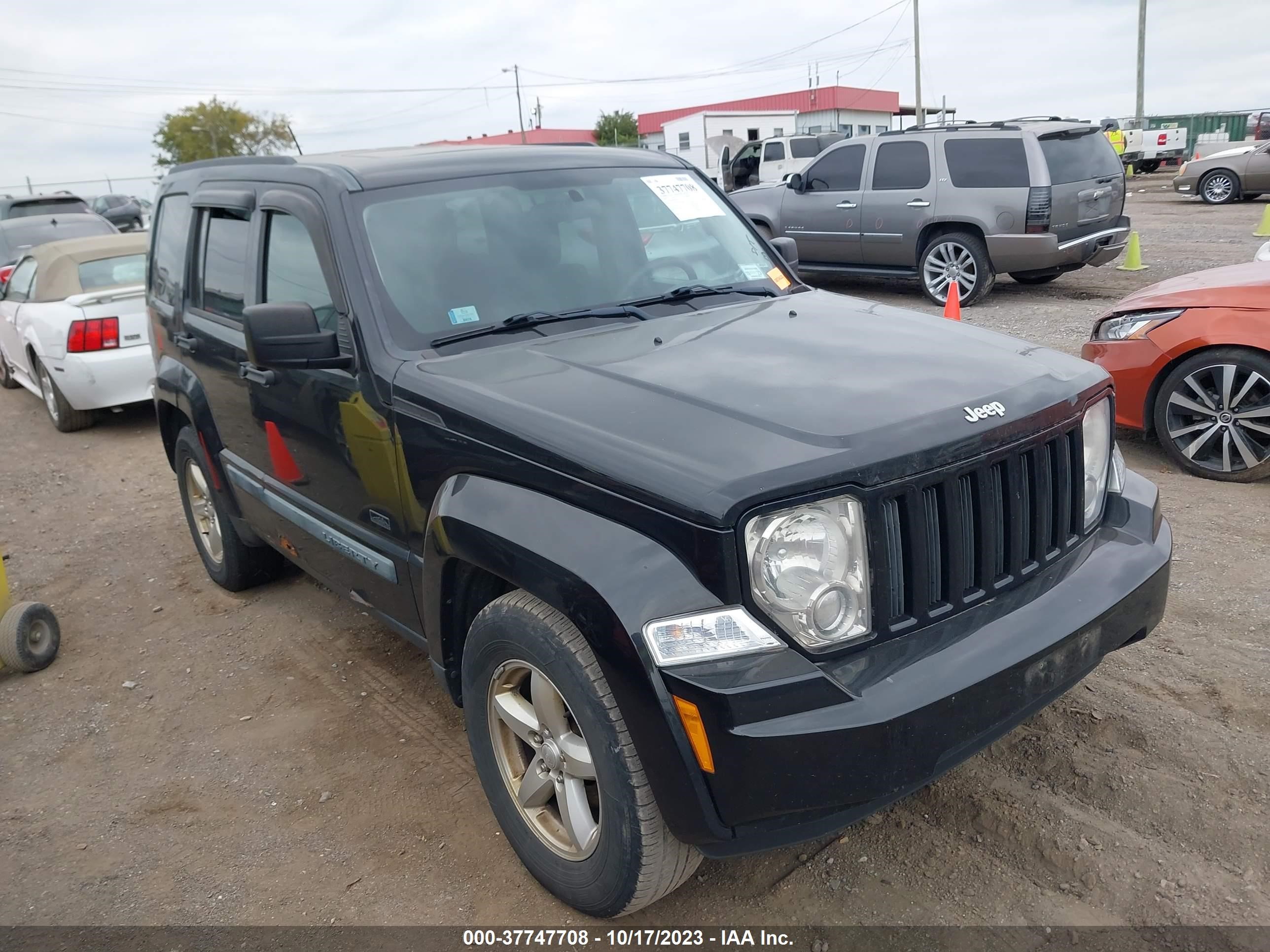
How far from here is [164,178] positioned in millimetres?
4984

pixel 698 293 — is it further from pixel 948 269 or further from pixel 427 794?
pixel 948 269

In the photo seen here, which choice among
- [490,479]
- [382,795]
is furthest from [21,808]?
[490,479]

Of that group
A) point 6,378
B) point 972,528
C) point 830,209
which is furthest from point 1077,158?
point 6,378

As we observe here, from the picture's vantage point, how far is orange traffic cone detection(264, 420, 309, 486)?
3.59m

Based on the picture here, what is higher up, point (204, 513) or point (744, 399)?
point (744, 399)

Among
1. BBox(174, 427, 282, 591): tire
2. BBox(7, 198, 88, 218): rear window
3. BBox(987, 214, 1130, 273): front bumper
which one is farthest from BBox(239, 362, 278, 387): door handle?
BBox(7, 198, 88, 218): rear window

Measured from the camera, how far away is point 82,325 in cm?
799

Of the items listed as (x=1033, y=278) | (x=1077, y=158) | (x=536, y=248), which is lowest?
(x=1033, y=278)

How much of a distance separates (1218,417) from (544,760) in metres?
4.44

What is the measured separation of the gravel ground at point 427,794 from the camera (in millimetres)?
2602

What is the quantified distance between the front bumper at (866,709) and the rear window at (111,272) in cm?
824

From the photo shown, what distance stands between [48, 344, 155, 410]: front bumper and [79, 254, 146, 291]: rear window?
2.69 ft

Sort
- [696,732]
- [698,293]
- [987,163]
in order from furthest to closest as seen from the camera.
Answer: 1. [987,163]
2. [698,293]
3. [696,732]

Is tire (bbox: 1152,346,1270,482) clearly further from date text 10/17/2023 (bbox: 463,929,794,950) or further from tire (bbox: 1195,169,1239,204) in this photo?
tire (bbox: 1195,169,1239,204)
